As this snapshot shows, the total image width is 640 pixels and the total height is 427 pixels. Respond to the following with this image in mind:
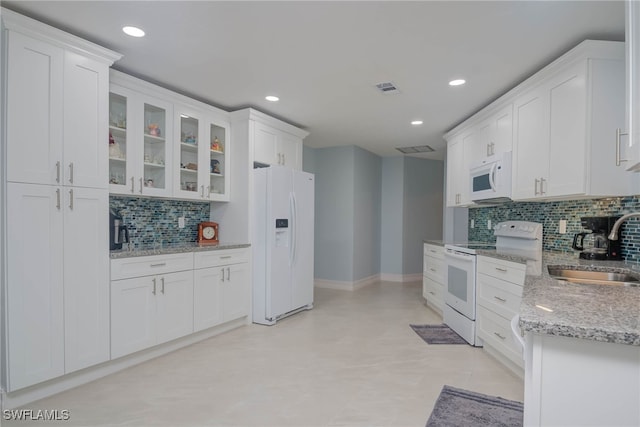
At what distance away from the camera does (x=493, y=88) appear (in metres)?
3.40

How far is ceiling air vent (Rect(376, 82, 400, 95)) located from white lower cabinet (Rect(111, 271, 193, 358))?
2.49 metres

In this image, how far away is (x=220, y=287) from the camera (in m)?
3.66

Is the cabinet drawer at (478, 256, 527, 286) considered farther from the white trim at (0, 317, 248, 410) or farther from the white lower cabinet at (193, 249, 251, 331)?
the white trim at (0, 317, 248, 410)

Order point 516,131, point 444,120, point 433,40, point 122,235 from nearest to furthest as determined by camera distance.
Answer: point 433,40
point 122,235
point 516,131
point 444,120

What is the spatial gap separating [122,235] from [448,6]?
2.96m

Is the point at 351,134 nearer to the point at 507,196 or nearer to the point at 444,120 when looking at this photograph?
the point at 444,120

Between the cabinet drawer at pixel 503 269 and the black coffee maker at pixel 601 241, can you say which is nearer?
the black coffee maker at pixel 601 241

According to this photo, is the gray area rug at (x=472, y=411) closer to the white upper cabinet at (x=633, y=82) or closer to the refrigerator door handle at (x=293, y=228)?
the white upper cabinet at (x=633, y=82)

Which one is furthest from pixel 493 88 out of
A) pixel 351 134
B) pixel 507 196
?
pixel 351 134

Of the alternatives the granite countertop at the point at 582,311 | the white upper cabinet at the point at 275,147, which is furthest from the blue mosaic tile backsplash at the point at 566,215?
the white upper cabinet at the point at 275,147

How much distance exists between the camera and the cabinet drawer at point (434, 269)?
14.6 ft

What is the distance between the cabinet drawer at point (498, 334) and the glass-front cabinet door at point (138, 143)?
3.13 m

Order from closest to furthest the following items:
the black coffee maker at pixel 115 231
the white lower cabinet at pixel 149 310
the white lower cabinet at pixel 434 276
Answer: the white lower cabinet at pixel 149 310, the black coffee maker at pixel 115 231, the white lower cabinet at pixel 434 276

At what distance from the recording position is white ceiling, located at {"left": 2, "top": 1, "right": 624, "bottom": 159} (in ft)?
7.07
